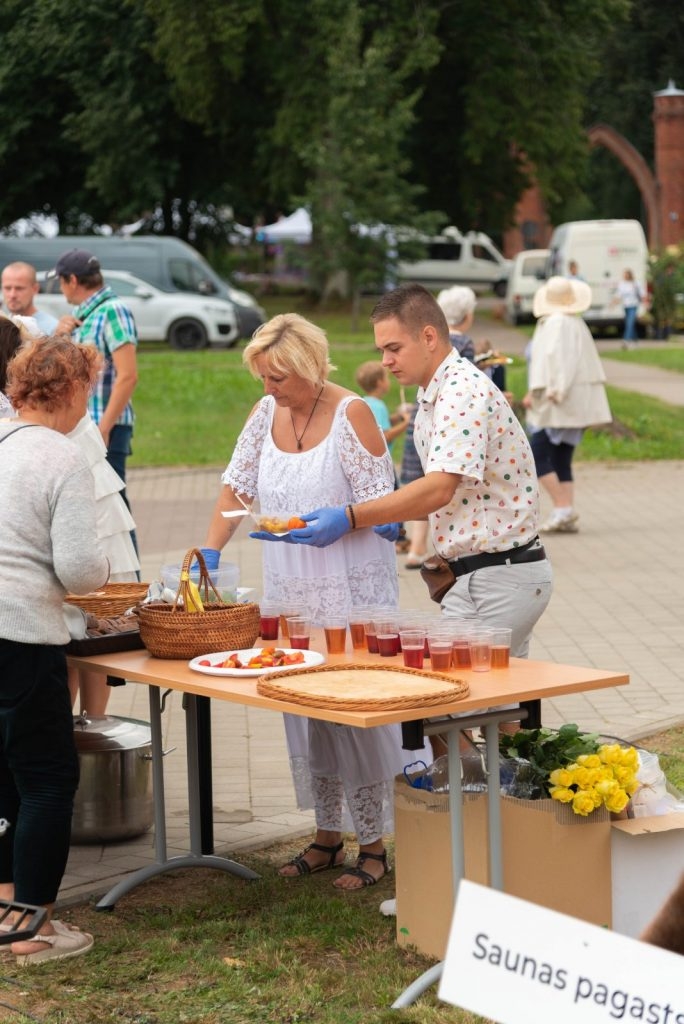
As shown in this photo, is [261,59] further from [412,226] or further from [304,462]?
[304,462]

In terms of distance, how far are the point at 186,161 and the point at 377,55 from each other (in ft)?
29.2

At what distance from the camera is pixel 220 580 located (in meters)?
5.00

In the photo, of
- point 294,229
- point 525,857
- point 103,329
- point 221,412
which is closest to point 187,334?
point 294,229

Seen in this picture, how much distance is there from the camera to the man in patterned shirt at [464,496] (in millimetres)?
4523

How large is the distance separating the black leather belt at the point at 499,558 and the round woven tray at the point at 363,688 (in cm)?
53

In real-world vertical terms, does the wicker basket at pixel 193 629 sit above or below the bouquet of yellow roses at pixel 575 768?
above

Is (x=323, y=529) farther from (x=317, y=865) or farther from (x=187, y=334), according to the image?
(x=187, y=334)

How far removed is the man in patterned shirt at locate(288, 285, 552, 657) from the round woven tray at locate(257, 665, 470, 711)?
48cm

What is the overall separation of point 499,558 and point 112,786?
68.5 inches

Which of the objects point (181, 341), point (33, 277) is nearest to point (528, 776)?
point (33, 277)

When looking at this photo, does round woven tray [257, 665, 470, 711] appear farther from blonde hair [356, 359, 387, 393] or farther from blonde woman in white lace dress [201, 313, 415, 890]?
blonde hair [356, 359, 387, 393]

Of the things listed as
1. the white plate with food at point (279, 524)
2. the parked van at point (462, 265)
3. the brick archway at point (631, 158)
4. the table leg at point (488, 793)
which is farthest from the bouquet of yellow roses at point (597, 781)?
the brick archway at point (631, 158)

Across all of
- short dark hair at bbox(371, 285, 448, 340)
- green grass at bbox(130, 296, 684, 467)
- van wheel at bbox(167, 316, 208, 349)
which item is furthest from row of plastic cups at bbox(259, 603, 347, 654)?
van wheel at bbox(167, 316, 208, 349)

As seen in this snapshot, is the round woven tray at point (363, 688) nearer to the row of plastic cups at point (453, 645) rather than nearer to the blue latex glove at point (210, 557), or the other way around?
the row of plastic cups at point (453, 645)
